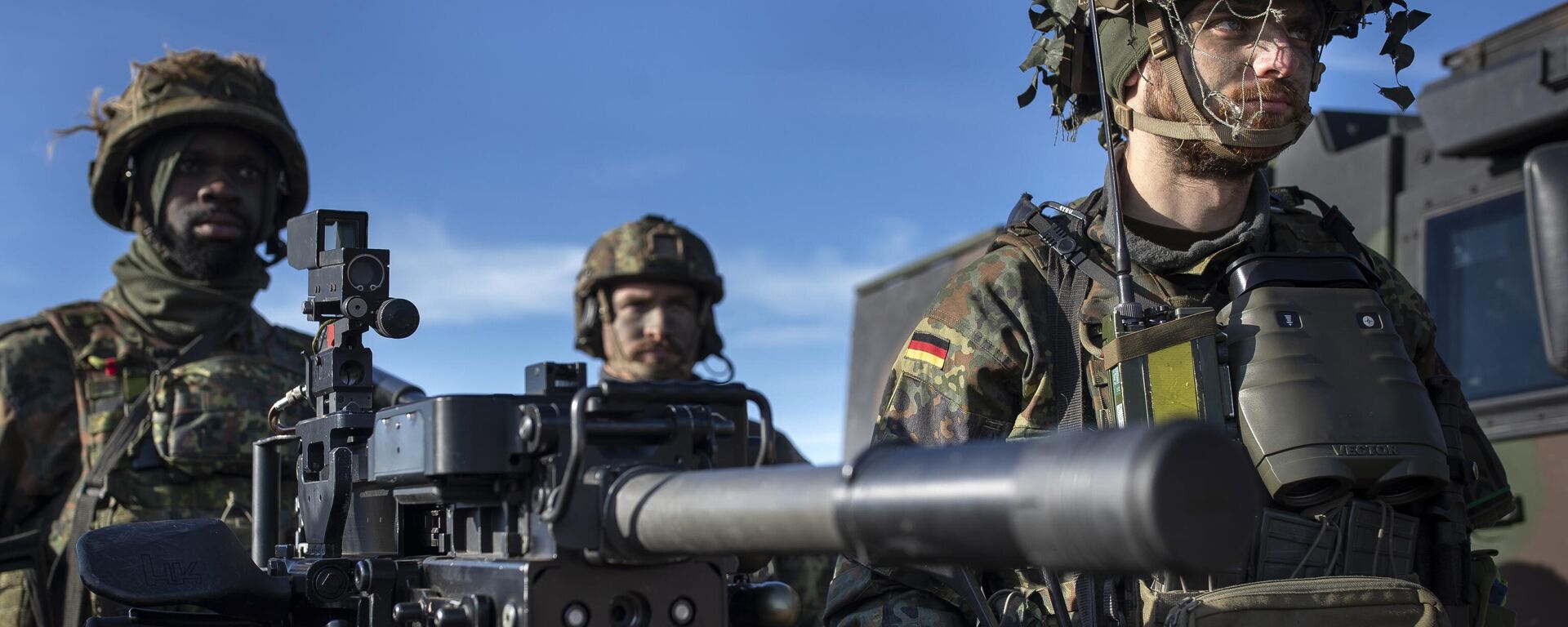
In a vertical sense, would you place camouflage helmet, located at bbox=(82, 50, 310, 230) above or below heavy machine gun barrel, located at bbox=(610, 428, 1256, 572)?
above

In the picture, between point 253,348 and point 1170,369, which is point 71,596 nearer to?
point 253,348

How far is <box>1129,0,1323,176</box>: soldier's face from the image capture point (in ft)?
11.4

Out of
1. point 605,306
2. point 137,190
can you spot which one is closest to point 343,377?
point 137,190

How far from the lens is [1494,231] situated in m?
5.68

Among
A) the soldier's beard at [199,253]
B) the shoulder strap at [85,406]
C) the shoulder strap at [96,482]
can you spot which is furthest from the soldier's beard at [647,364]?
the shoulder strap at [96,482]

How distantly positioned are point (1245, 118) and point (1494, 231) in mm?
2695

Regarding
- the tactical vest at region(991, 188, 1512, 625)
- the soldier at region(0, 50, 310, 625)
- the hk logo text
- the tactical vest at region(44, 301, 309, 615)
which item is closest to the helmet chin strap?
the tactical vest at region(991, 188, 1512, 625)

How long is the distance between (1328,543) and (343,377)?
206 cm

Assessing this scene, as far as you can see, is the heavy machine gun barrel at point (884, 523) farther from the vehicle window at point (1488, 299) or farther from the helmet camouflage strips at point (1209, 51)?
the vehicle window at point (1488, 299)

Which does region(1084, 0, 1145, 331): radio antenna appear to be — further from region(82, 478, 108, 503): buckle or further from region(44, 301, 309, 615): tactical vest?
region(82, 478, 108, 503): buckle

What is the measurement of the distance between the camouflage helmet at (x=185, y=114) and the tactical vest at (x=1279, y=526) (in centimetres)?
376

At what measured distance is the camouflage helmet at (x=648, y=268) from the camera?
8.00 metres

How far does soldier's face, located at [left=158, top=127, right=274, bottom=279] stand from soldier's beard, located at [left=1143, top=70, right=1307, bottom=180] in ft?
12.8

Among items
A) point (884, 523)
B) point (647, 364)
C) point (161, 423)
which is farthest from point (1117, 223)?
point (647, 364)
